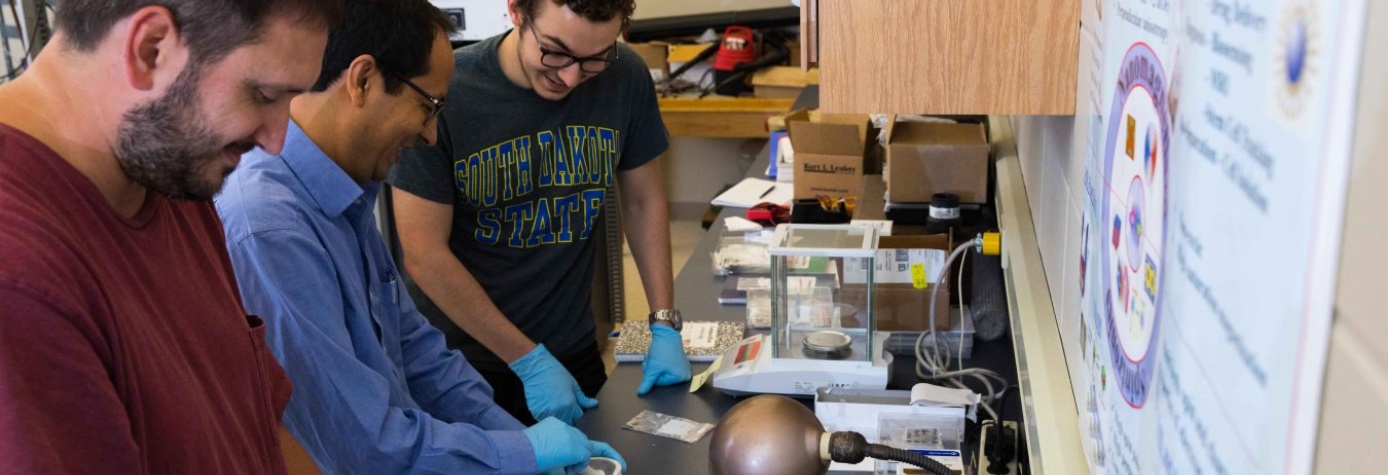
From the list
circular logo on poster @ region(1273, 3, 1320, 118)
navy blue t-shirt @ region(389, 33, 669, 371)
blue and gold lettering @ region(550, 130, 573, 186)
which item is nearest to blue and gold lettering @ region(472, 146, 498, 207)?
navy blue t-shirt @ region(389, 33, 669, 371)

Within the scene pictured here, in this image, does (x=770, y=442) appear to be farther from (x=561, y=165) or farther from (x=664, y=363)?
(x=561, y=165)

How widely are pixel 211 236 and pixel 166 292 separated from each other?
171mm

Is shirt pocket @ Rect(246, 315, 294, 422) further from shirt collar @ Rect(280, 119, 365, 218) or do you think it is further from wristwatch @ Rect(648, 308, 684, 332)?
wristwatch @ Rect(648, 308, 684, 332)

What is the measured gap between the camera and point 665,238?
7.77 ft

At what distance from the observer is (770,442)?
1.27m

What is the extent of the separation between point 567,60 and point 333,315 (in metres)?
0.73

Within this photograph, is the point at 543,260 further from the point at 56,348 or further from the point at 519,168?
the point at 56,348

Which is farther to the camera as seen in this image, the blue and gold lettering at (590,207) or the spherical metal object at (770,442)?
the blue and gold lettering at (590,207)

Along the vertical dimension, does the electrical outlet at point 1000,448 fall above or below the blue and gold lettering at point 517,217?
below

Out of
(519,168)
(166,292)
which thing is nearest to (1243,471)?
(166,292)

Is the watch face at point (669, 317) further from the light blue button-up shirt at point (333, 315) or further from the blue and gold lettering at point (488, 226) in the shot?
the light blue button-up shirt at point (333, 315)

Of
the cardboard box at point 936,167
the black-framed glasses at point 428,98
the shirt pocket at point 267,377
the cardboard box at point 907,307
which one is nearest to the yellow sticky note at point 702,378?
the cardboard box at point 907,307

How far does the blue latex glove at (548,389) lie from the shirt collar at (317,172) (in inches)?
25.7

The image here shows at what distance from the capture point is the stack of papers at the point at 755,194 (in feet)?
10.5
